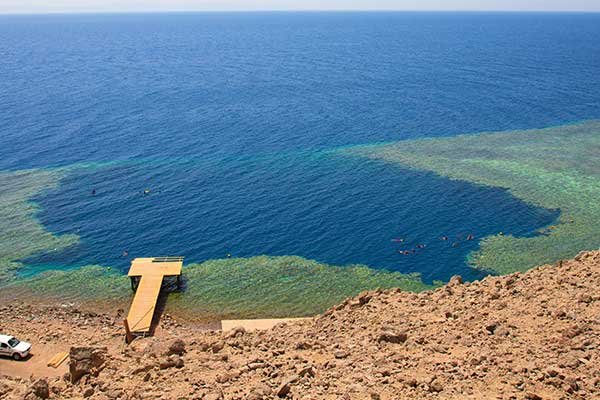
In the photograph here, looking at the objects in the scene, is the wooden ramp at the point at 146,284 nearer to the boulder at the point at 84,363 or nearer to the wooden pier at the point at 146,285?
the wooden pier at the point at 146,285

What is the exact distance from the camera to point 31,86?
144 meters

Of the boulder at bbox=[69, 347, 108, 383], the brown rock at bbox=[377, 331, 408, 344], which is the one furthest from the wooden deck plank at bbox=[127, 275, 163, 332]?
the brown rock at bbox=[377, 331, 408, 344]

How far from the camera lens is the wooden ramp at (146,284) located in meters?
45.7

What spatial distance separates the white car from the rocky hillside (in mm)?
12706

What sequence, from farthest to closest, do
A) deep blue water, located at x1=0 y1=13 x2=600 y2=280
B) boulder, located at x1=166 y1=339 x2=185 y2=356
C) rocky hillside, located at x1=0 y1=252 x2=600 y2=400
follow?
1. deep blue water, located at x1=0 y1=13 x2=600 y2=280
2. boulder, located at x1=166 y1=339 x2=185 y2=356
3. rocky hillside, located at x1=0 y1=252 x2=600 y2=400

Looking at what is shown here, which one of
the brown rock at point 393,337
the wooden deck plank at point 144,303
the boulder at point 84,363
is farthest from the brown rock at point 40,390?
the wooden deck plank at point 144,303

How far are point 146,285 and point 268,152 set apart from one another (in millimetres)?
45223

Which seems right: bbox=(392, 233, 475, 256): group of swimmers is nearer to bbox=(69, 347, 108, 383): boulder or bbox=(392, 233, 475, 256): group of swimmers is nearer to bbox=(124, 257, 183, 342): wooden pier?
bbox=(124, 257, 183, 342): wooden pier

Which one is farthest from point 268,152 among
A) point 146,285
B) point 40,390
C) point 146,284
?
point 40,390

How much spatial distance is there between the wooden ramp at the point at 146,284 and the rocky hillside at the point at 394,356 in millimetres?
15250

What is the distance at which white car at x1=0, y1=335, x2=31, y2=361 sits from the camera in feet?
131

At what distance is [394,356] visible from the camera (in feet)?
85.1

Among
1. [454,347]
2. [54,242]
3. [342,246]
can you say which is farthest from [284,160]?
[454,347]

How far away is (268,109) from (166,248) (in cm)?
6552
